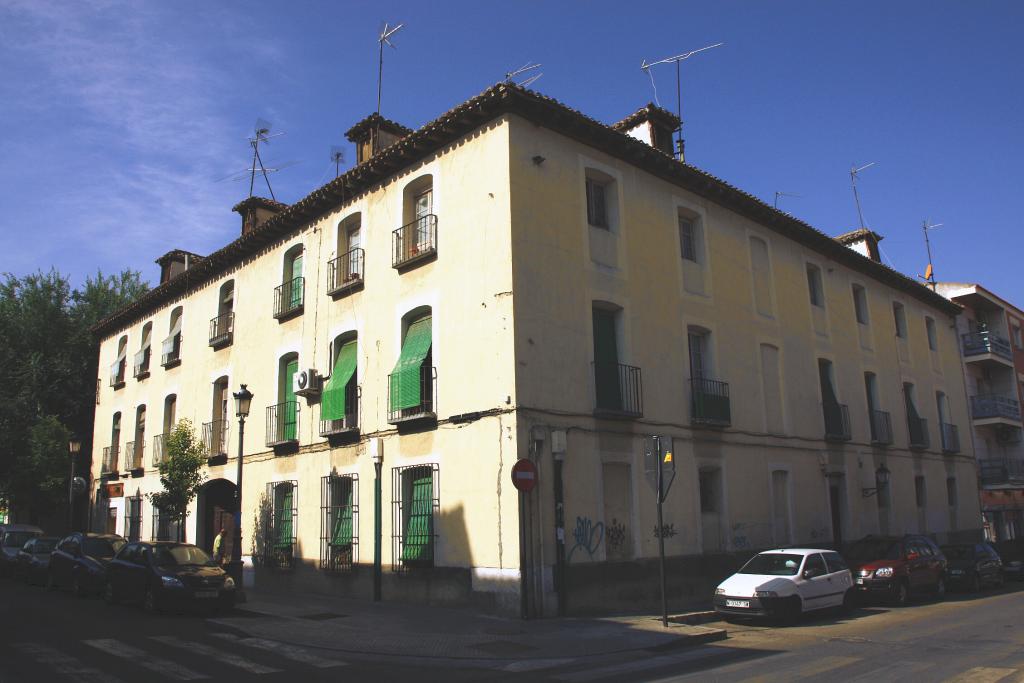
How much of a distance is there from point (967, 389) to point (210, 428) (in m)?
29.9

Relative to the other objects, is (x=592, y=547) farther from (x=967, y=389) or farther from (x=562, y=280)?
(x=967, y=389)

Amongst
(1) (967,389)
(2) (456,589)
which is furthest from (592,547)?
(1) (967,389)

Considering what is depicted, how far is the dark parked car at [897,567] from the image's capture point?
16.3 meters

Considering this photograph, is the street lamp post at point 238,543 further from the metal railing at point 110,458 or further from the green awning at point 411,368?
the metal railing at point 110,458

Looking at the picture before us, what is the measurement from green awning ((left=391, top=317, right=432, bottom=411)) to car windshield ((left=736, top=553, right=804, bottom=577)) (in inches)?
285

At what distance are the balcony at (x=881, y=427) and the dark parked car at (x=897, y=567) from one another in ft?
22.8

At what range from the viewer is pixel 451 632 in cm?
1254

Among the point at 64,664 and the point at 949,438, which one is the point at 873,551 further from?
the point at 64,664

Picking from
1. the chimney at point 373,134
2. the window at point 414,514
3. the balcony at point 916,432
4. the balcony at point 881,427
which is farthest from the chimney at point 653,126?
the balcony at point 916,432

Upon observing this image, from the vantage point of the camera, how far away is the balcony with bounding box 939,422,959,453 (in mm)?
29172

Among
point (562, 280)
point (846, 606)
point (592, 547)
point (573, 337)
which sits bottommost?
point (846, 606)

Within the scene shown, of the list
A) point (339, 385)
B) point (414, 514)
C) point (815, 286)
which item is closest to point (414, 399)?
point (414, 514)

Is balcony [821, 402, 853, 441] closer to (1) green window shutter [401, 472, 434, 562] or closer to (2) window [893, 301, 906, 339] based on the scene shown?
(2) window [893, 301, 906, 339]

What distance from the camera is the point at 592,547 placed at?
14.9 metres
